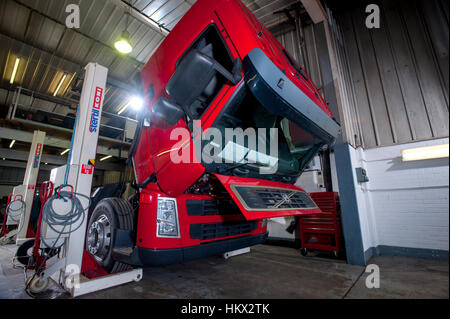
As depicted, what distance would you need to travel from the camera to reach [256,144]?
1960mm

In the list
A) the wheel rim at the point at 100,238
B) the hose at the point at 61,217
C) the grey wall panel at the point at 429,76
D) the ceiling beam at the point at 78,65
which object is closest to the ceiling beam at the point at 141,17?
the ceiling beam at the point at 78,65

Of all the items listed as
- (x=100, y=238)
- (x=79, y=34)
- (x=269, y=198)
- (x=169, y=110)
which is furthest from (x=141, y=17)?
(x=269, y=198)

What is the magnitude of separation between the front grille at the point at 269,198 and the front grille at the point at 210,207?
2.16ft

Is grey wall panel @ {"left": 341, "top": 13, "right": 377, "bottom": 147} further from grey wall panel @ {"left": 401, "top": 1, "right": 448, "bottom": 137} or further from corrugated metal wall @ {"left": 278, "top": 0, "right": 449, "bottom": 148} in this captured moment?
grey wall panel @ {"left": 401, "top": 1, "right": 448, "bottom": 137}

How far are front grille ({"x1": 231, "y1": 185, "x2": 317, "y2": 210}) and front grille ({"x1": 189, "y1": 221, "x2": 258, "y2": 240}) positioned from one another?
73cm

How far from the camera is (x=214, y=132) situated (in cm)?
156

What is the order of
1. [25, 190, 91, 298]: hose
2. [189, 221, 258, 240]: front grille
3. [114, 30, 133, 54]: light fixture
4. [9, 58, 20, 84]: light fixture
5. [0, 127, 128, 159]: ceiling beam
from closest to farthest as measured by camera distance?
1. [25, 190, 91, 298]: hose
2. [189, 221, 258, 240]: front grille
3. [114, 30, 133, 54]: light fixture
4. [0, 127, 128, 159]: ceiling beam
5. [9, 58, 20, 84]: light fixture

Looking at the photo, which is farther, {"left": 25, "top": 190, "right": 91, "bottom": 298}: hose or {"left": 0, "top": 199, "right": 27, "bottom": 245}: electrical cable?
{"left": 0, "top": 199, "right": 27, "bottom": 245}: electrical cable

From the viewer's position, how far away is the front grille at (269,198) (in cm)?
145

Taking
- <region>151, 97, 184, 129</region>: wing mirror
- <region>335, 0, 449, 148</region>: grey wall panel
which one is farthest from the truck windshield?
<region>335, 0, 449, 148</region>: grey wall panel

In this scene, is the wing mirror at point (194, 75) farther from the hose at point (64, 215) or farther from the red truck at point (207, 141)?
the hose at point (64, 215)

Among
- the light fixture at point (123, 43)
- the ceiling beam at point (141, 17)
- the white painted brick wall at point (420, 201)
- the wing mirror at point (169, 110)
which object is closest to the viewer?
the white painted brick wall at point (420, 201)

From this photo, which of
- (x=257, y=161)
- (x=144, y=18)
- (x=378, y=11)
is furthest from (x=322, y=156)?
(x=144, y=18)

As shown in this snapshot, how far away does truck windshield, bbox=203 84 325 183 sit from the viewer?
1.66 m
